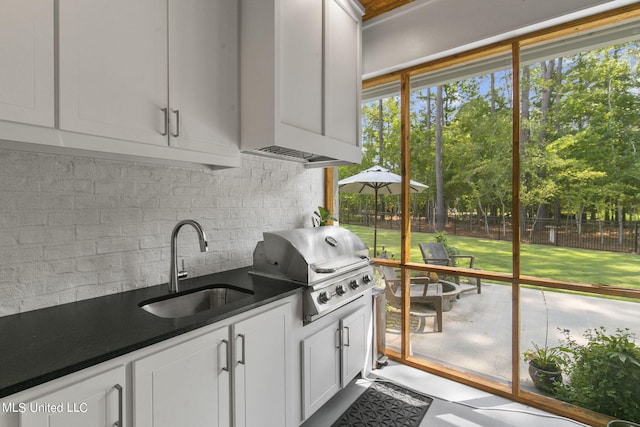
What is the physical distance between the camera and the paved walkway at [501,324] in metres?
2.09

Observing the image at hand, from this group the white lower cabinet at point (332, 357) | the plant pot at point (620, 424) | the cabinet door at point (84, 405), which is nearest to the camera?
the cabinet door at point (84, 405)

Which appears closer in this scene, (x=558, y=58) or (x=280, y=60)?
(x=280, y=60)

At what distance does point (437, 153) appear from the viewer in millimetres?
2699

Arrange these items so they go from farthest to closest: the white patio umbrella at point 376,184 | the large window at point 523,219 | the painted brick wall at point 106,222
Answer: the white patio umbrella at point 376,184
the large window at point 523,219
the painted brick wall at point 106,222

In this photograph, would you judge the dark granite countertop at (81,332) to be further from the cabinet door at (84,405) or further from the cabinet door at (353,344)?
the cabinet door at (353,344)

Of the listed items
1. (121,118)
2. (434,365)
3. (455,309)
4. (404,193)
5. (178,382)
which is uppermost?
(121,118)

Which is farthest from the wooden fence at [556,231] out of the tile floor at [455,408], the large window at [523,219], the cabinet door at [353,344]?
the tile floor at [455,408]

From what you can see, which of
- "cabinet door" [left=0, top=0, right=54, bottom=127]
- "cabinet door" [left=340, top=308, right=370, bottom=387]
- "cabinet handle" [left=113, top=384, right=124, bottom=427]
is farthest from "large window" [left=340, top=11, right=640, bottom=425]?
"cabinet door" [left=0, top=0, right=54, bottom=127]

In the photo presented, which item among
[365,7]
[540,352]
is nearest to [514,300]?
[540,352]

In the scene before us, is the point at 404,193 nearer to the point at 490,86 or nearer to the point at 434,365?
the point at 490,86

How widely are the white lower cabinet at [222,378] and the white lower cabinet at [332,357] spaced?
199 millimetres

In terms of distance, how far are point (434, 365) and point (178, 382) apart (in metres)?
2.21

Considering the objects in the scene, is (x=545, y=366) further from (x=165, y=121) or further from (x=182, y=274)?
(x=165, y=121)

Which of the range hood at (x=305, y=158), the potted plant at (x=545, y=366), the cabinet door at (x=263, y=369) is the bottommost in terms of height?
the potted plant at (x=545, y=366)
